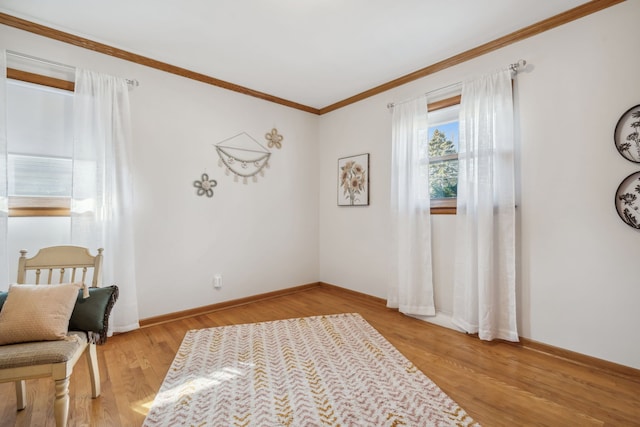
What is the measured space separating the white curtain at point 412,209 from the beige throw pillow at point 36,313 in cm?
279

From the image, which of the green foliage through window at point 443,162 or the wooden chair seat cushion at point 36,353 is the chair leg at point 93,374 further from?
the green foliage through window at point 443,162

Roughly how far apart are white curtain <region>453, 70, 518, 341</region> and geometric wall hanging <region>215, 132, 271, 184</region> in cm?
236

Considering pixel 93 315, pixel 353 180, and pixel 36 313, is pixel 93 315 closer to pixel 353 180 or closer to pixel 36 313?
pixel 36 313

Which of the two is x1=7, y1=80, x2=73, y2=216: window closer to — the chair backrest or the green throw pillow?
the chair backrest

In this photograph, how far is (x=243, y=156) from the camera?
3.65 metres

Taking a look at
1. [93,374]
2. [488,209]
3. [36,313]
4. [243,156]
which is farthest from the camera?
[243,156]

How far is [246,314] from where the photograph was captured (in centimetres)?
327

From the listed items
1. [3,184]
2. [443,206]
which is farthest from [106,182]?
[443,206]

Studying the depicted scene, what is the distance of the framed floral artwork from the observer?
3.82 meters

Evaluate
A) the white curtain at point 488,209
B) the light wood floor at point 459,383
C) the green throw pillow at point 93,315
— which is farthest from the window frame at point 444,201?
the green throw pillow at point 93,315

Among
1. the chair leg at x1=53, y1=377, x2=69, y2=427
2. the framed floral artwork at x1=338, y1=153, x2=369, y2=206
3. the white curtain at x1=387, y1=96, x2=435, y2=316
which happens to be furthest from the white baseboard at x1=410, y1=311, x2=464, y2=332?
the chair leg at x1=53, y1=377, x2=69, y2=427

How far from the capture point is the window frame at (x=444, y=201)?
2.92 meters

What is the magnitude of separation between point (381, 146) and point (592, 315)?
8.19ft

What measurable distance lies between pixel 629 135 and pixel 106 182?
4.07 metres
